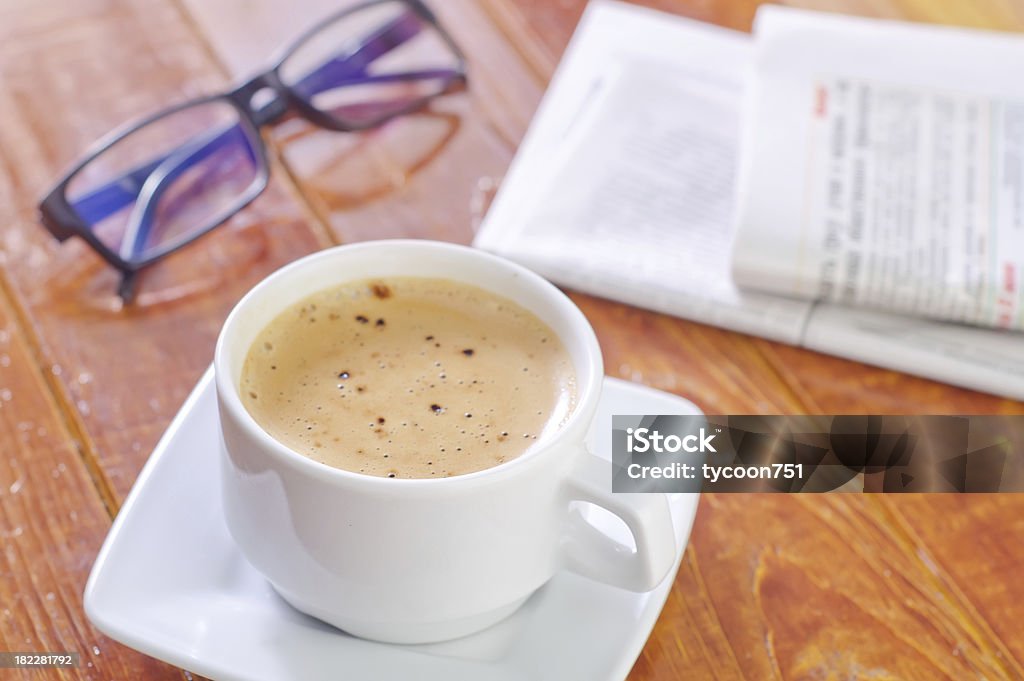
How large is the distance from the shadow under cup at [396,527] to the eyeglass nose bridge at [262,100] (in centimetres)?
38

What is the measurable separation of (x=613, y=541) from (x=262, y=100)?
0.54m

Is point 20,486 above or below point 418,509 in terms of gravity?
below

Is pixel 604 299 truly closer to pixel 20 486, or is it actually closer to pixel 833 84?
pixel 833 84

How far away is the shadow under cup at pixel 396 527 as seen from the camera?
0.43 metres

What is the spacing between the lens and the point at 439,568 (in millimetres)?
447

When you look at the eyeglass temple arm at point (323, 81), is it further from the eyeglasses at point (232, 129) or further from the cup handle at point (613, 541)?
the cup handle at point (613, 541)

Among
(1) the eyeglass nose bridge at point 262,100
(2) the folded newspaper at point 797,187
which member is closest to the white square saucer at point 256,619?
(2) the folded newspaper at point 797,187

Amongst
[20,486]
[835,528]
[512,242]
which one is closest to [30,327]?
[20,486]

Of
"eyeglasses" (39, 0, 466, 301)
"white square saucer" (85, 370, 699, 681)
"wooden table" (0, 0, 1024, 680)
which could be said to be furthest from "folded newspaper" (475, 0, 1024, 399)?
"white square saucer" (85, 370, 699, 681)

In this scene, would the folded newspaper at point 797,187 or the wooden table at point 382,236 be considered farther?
the folded newspaper at point 797,187

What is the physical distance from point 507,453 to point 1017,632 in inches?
11.0

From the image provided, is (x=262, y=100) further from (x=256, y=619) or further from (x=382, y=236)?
(x=256, y=619)
